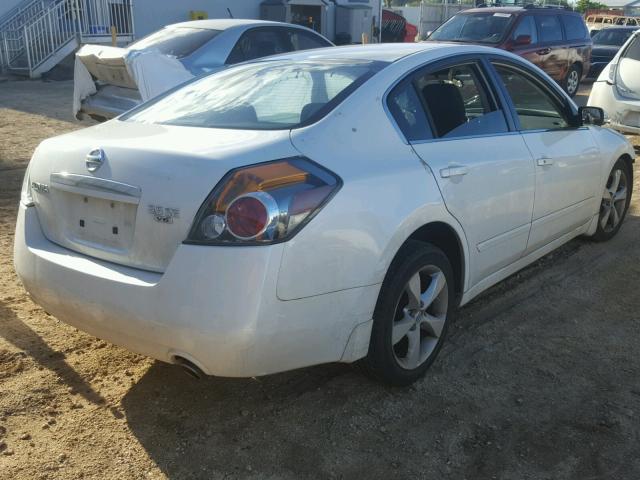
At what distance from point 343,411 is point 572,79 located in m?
13.7

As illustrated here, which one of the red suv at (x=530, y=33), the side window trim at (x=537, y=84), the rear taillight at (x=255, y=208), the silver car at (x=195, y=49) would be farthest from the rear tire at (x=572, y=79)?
the rear taillight at (x=255, y=208)

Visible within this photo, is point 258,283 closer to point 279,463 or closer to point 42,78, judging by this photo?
point 279,463

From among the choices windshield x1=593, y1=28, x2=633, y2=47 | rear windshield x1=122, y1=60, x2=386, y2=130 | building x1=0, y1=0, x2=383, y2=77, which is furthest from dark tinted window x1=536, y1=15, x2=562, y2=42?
rear windshield x1=122, y1=60, x2=386, y2=130

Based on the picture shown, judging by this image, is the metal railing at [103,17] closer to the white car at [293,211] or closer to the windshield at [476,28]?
the windshield at [476,28]

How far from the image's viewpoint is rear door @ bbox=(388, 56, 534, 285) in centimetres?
330

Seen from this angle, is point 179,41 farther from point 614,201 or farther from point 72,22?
point 72,22

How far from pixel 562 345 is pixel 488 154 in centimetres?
115

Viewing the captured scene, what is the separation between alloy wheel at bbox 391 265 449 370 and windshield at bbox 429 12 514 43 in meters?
9.89

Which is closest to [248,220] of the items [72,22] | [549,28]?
[549,28]

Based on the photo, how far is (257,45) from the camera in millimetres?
8438

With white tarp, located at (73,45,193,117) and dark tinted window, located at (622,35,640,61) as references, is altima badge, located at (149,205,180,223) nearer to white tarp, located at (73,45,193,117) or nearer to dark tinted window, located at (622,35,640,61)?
white tarp, located at (73,45,193,117)

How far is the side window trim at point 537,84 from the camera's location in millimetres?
3984

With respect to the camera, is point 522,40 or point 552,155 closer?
point 552,155

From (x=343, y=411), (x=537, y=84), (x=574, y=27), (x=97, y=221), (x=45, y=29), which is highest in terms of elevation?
(x=574, y=27)
